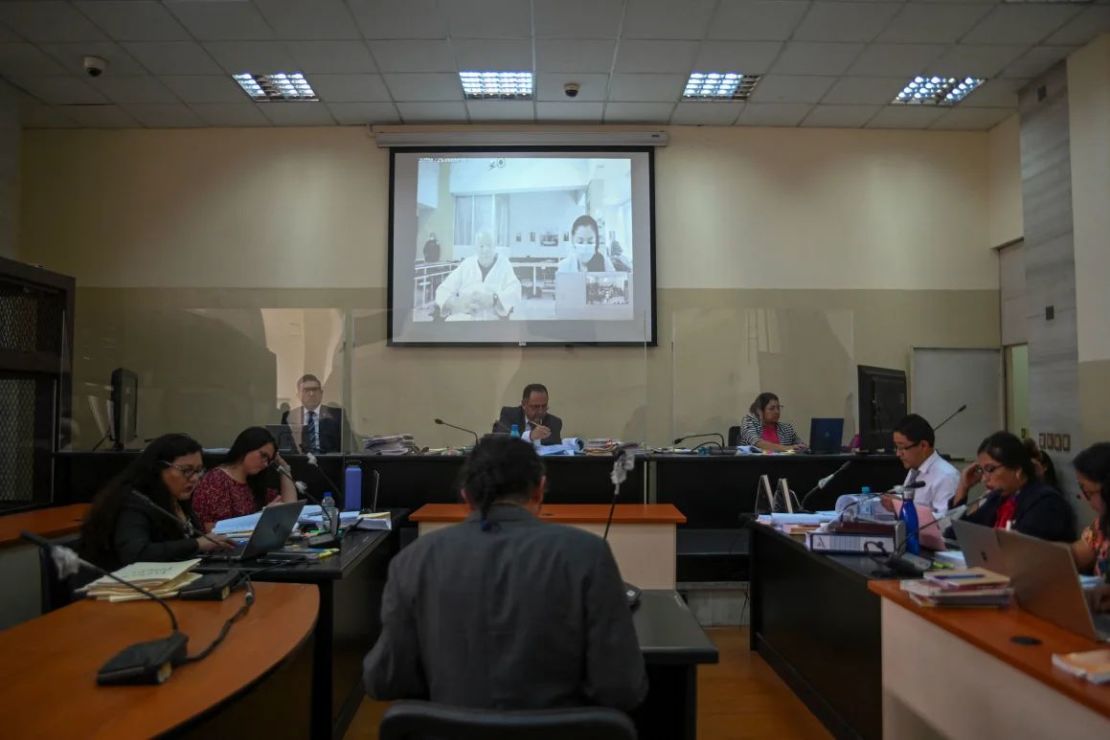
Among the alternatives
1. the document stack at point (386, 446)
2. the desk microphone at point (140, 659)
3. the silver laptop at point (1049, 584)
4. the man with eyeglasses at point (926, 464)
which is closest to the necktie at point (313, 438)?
the document stack at point (386, 446)

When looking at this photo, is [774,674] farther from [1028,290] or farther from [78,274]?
[78,274]

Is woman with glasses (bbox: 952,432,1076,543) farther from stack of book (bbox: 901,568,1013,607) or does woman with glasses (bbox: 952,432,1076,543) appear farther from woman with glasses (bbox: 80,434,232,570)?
woman with glasses (bbox: 80,434,232,570)

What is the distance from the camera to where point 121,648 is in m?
1.73

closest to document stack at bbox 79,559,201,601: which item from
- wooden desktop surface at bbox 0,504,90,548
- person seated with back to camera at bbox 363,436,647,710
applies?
person seated with back to camera at bbox 363,436,647,710

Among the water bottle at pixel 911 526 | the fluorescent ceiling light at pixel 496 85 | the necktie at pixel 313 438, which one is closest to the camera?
the water bottle at pixel 911 526

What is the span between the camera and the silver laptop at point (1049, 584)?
177 centimetres

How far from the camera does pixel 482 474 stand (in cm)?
155

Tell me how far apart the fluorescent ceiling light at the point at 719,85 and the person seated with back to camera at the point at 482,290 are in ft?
6.78

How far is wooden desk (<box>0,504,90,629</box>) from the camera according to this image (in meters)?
3.43

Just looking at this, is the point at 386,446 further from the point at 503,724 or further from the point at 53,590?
the point at 503,724

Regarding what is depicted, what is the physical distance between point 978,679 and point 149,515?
272 cm

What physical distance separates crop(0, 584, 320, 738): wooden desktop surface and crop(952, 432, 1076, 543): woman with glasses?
8.54ft

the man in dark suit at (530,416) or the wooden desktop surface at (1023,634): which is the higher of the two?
the man in dark suit at (530,416)

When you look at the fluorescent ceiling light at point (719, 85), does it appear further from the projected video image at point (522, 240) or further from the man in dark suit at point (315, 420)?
the man in dark suit at point (315, 420)
